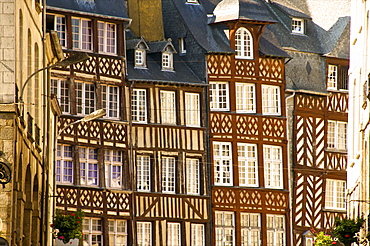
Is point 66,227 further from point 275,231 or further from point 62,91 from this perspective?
point 275,231

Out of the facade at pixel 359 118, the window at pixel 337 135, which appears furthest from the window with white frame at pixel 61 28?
the window at pixel 337 135

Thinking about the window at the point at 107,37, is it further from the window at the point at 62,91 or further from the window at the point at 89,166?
the window at the point at 89,166

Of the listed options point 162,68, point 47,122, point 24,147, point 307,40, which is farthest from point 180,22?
point 24,147

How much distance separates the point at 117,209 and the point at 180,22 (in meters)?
8.51

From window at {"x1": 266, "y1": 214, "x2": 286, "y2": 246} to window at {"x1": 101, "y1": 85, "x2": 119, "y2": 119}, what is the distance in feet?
24.6

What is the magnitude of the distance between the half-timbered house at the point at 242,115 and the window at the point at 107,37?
3.87 meters

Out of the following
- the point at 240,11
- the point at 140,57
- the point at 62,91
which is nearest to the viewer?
the point at 62,91

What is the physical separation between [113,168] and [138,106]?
8.87 feet

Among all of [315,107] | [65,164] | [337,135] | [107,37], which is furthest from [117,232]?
[337,135]

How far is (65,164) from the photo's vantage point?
45.2 meters

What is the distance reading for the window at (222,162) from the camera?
49500 mm

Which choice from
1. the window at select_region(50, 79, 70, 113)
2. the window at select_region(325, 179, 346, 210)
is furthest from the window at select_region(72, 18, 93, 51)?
the window at select_region(325, 179, 346, 210)

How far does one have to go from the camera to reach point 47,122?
32.4m

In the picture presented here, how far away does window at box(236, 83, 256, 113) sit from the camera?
50375 mm
